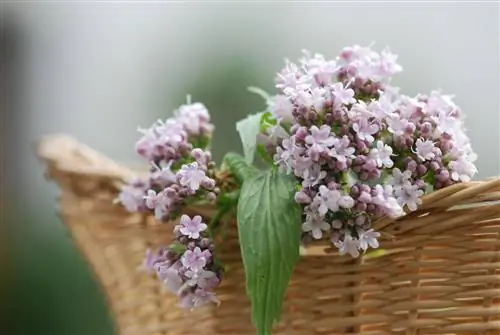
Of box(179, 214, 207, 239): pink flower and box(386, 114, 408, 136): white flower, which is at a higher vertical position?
box(386, 114, 408, 136): white flower

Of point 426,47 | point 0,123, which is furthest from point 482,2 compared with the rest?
point 0,123

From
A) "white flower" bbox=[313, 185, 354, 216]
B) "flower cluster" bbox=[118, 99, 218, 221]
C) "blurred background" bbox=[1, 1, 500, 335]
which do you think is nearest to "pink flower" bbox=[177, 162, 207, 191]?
"flower cluster" bbox=[118, 99, 218, 221]

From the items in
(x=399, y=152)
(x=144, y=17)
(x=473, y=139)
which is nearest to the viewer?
(x=399, y=152)

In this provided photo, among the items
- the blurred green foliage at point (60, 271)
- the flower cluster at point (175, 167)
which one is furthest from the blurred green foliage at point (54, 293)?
the flower cluster at point (175, 167)

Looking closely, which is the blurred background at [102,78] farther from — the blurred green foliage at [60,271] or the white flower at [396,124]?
the white flower at [396,124]

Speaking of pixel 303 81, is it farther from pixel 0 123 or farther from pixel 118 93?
pixel 0 123

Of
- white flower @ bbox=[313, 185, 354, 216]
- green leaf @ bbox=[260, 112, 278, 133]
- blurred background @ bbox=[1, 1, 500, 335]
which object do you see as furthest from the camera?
blurred background @ bbox=[1, 1, 500, 335]

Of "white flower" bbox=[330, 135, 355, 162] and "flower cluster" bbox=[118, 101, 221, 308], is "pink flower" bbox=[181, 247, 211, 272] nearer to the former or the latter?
"flower cluster" bbox=[118, 101, 221, 308]
